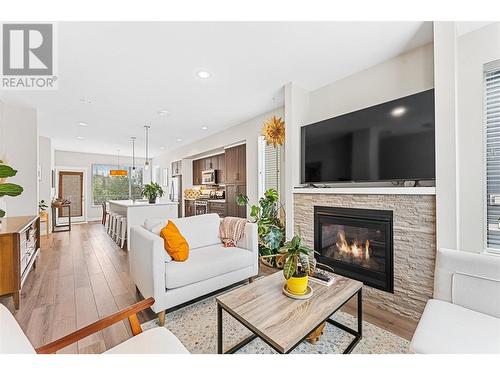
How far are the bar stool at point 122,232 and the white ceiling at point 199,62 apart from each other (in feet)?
6.85

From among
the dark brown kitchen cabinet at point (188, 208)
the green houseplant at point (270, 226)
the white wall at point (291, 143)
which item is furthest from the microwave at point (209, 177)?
the white wall at point (291, 143)

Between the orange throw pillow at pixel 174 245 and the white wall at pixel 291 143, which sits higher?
the white wall at pixel 291 143

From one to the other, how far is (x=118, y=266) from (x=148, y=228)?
4.60 ft

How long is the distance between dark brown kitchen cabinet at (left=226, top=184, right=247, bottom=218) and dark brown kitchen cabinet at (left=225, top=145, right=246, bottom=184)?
122mm

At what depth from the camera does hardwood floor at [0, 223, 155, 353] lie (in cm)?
178

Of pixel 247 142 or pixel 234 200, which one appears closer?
pixel 247 142

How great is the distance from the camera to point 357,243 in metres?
2.48

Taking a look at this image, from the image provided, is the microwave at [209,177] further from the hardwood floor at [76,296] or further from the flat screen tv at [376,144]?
the flat screen tv at [376,144]

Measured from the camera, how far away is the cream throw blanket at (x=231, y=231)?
2797 mm

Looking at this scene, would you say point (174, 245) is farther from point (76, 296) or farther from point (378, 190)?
point (378, 190)

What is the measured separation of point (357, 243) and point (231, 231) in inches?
58.9

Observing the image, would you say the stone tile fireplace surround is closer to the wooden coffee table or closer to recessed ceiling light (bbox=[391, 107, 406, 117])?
the wooden coffee table

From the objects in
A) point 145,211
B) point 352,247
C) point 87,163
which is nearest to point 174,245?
point 352,247

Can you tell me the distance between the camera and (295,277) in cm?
153
